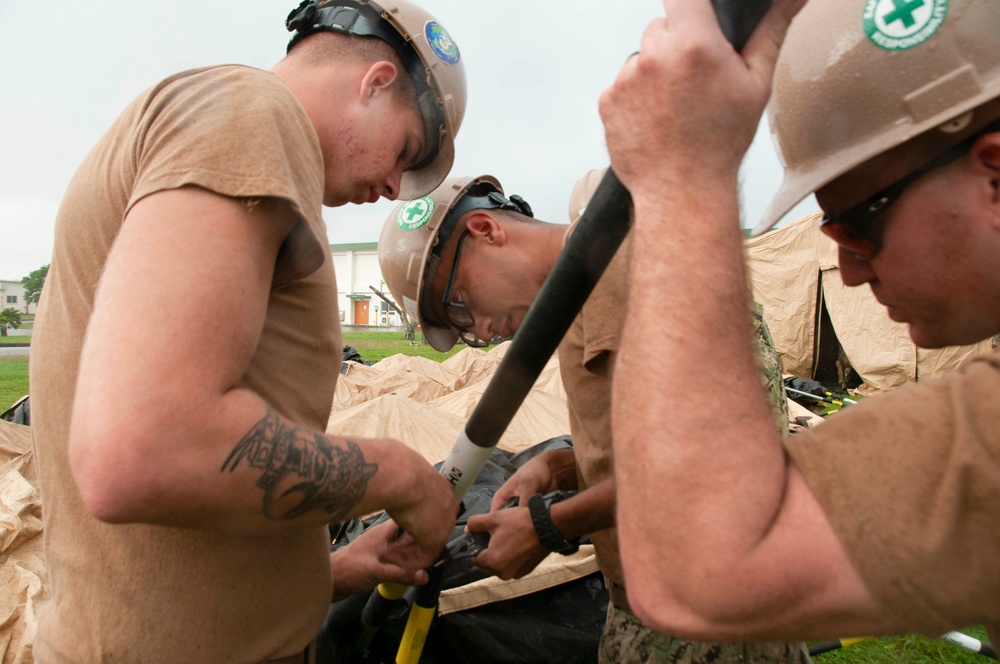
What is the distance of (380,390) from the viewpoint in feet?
40.4

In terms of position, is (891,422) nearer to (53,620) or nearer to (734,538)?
(734,538)

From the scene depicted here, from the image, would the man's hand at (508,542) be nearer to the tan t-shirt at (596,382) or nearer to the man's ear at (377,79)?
the tan t-shirt at (596,382)

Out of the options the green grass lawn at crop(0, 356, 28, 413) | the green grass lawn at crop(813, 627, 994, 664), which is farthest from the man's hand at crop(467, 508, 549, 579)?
the green grass lawn at crop(0, 356, 28, 413)

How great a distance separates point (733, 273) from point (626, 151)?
0.89ft

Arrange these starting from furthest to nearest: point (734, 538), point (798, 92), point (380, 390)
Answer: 1. point (380, 390)
2. point (798, 92)
3. point (734, 538)

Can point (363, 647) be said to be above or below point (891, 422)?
below

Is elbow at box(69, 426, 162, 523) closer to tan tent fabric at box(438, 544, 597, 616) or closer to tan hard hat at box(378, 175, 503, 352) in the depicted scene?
tan hard hat at box(378, 175, 503, 352)

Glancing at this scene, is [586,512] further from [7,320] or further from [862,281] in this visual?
[7,320]

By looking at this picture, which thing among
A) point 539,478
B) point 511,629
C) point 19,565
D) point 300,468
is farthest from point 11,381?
point 300,468

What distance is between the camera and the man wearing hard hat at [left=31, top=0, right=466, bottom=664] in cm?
110

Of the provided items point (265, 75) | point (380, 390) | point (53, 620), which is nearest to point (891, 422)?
point (265, 75)

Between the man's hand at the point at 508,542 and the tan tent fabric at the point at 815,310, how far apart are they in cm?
1202

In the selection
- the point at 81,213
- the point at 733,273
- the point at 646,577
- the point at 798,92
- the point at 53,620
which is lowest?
the point at 53,620

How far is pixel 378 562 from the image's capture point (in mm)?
2182
